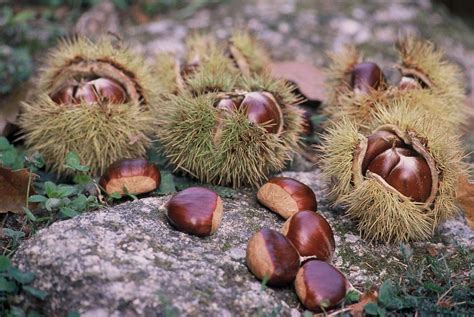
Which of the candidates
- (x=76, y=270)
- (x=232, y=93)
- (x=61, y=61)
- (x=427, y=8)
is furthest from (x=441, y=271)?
(x=427, y=8)

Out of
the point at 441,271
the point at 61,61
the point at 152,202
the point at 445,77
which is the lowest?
the point at 441,271

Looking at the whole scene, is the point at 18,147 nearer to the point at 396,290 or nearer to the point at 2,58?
the point at 2,58

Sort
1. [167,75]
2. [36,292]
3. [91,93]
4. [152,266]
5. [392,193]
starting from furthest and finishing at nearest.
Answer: [167,75] < [91,93] < [392,193] < [152,266] < [36,292]

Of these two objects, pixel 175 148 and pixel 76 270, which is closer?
pixel 76 270

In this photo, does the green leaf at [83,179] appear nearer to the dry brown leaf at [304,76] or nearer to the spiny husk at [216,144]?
the spiny husk at [216,144]

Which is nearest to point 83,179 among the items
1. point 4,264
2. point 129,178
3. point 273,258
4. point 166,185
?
point 129,178

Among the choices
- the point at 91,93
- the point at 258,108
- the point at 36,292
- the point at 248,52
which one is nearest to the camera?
the point at 36,292

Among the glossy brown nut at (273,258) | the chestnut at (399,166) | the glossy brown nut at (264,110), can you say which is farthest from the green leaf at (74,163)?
the chestnut at (399,166)

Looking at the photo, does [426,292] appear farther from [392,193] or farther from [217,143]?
[217,143]
